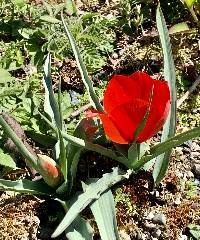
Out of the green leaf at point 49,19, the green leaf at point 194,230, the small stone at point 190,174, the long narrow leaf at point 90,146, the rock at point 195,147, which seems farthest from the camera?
the green leaf at point 49,19

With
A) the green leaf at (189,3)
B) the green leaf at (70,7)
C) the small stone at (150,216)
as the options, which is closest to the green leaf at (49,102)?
the small stone at (150,216)

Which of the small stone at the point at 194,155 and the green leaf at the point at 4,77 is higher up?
the green leaf at the point at 4,77

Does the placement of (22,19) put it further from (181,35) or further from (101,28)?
(181,35)

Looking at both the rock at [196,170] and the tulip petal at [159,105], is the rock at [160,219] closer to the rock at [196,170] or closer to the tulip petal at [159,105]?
the rock at [196,170]

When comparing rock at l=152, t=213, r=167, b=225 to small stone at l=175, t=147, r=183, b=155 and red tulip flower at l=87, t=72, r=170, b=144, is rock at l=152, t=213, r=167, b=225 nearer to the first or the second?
small stone at l=175, t=147, r=183, b=155

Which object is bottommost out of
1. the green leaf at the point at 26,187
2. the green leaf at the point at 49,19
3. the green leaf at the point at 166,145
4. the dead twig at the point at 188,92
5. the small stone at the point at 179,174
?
the small stone at the point at 179,174

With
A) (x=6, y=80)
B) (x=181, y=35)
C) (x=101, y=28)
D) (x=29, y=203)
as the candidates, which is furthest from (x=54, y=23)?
(x=29, y=203)
